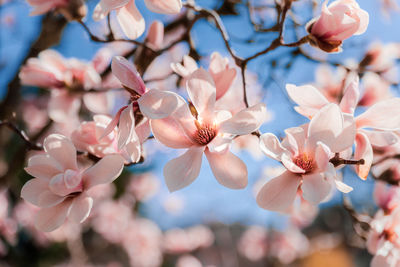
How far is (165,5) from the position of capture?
48cm

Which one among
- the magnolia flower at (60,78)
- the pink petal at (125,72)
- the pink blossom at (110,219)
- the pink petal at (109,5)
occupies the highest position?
the pink petal at (109,5)

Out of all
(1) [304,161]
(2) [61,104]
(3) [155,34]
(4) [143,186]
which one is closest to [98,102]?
(2) [61,104]

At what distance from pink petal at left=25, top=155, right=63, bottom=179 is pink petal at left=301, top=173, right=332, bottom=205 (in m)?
0.35

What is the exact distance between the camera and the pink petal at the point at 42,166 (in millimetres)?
489

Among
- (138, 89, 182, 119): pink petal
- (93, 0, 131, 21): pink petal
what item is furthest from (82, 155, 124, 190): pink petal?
(93, 0, 131, 21): pink petal

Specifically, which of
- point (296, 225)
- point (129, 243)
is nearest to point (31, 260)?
point (129, 243)

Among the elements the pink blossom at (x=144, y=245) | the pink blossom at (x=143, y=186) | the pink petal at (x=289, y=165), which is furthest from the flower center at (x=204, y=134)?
the pink blossom at (x=143, y=186)

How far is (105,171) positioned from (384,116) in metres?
0.41

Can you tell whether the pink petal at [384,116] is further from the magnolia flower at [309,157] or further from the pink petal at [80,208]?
the pink petal at [80,208]

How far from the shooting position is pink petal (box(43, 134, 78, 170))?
1.62 feet

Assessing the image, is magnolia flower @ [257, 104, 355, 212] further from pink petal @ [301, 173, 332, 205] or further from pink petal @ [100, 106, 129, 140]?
pink petal @ [100, 106, 129, 140]

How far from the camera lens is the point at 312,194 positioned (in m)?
0.40

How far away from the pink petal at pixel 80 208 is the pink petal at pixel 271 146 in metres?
0.26

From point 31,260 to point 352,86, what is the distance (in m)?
5.29
